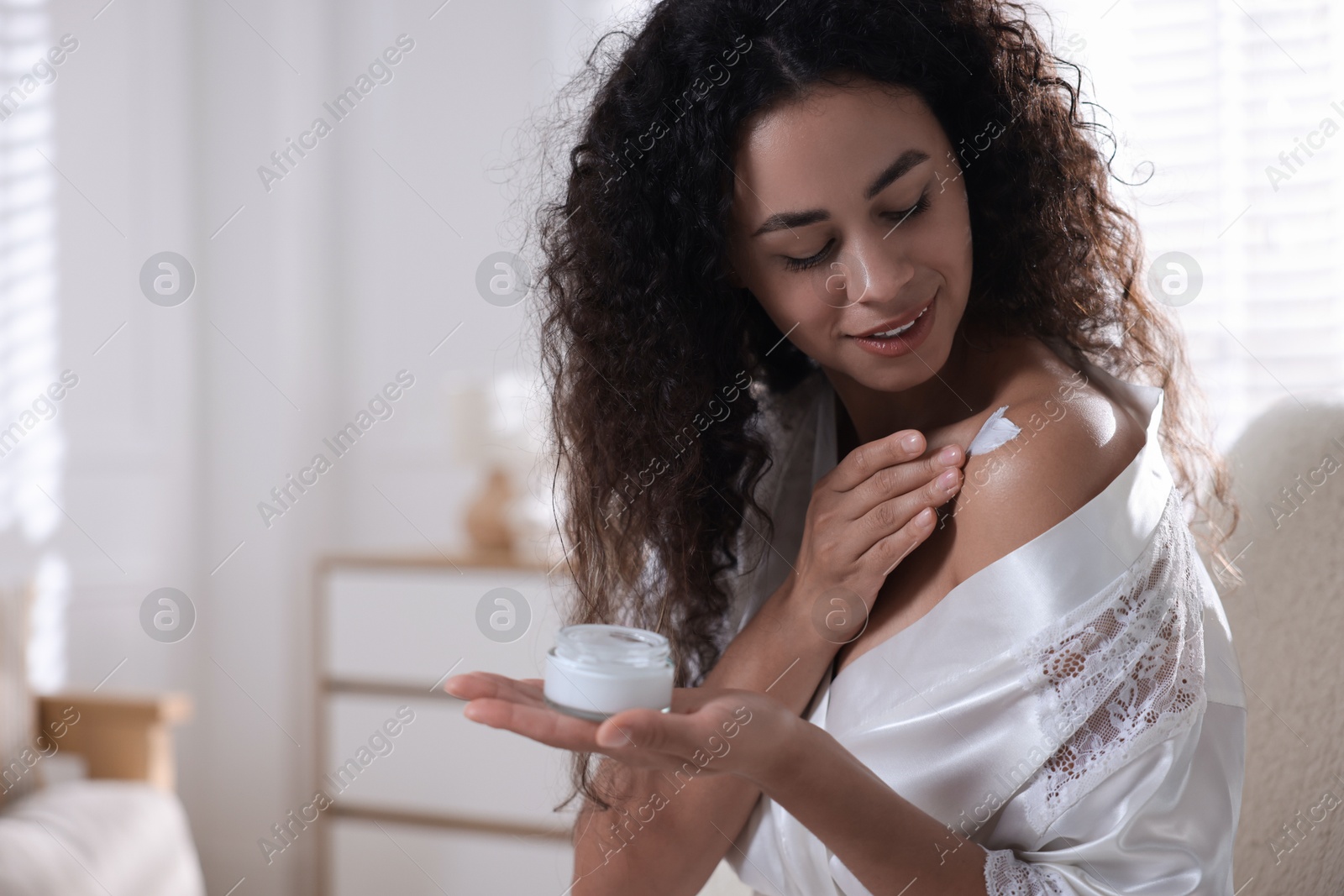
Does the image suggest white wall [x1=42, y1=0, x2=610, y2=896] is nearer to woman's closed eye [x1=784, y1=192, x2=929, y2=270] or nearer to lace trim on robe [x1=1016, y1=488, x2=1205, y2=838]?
woman's closed eye [x1=784, y1=192, x2=929, y2=270]

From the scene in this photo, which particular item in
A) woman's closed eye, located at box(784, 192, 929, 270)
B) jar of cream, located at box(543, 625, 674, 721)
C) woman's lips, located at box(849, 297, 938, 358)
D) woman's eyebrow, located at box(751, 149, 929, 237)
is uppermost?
woman's eyebrow, located at box(751, 149, 929, 237)

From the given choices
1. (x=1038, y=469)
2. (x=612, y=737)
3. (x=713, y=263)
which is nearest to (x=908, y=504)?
(x=1038, y=469)

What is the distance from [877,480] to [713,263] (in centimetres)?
29

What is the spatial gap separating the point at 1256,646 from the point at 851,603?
24.3 inches

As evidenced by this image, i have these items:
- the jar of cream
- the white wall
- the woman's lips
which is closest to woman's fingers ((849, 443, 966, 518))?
the woman's lips

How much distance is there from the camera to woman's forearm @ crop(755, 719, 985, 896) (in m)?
0.86

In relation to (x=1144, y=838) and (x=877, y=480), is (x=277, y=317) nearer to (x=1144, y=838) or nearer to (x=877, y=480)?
(x=877, y=480)

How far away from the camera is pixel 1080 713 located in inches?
36.8

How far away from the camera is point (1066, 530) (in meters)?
0.96

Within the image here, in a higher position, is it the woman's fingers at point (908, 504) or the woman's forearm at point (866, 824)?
the woman's fingers at point (908, 504)

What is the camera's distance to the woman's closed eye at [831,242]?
1.00m

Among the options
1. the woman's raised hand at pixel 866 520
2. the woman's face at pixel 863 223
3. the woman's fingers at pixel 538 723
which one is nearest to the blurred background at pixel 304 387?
the woman's raised hand at pixel 866 520

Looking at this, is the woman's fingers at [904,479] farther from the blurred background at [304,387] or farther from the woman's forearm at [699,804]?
the blurred background at [304,387]

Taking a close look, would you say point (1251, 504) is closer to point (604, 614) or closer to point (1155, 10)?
point (604, 614)
